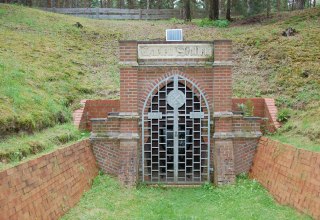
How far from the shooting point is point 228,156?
10.7 meters

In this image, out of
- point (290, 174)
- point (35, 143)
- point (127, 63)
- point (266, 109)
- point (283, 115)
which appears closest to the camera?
point (290, 174)

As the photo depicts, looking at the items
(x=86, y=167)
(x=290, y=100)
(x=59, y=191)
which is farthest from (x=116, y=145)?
(x=290, y=100)

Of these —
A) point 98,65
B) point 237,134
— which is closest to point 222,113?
point 237,134

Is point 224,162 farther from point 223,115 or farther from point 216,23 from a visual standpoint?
point 216,23

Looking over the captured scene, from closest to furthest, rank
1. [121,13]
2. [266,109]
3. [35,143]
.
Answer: [35,143] → [266,109] → [121,13]

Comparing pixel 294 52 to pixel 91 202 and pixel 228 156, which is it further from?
pixel 91 202

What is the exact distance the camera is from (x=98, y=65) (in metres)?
17.0

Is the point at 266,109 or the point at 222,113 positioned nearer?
the point at 222,113

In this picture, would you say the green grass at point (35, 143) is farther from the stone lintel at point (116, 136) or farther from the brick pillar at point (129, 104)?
the brick pillar at point (129, 104)

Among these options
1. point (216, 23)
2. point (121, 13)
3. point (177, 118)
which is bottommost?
point (177, 118)

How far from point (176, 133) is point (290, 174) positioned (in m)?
3.53

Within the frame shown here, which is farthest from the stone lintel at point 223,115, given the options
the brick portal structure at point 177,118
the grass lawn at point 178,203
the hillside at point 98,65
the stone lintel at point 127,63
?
the stone lintel at point 127,63

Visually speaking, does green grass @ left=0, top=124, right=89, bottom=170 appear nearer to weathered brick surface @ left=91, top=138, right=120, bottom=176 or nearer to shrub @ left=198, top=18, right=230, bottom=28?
weathered brick surface @ left=91, top=138, right=120, bottom=176

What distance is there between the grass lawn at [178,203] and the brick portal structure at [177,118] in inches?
22.8
